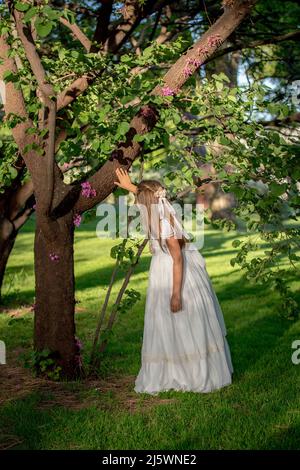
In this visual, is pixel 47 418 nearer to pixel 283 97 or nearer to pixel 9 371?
pixel 9 371

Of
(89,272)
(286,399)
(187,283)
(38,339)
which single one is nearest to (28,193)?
(38,339)

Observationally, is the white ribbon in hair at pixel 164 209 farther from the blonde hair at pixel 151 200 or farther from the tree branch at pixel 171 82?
the tree branch at pixel 171 82

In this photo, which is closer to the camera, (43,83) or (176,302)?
(43,83)

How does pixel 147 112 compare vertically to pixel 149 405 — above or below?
above

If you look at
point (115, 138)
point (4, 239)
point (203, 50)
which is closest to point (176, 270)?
point (115, 138)

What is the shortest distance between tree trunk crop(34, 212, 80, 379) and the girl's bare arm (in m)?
1.08

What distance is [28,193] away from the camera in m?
10.2

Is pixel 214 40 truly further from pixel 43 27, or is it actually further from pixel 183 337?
pixel 183 337

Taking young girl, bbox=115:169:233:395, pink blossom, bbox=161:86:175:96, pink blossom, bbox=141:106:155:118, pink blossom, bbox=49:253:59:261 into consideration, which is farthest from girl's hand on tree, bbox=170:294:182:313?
pink blossom, bbox=161:86:175:96

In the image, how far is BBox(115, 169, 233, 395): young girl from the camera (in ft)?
20.8

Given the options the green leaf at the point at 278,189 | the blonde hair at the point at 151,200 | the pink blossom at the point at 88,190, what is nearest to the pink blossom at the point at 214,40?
the blonde hair at the point at 151,200

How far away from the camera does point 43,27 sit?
4863 millimetres

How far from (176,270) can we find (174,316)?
45 centimetres

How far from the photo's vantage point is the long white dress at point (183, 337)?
6.44m
